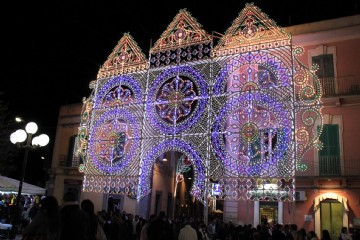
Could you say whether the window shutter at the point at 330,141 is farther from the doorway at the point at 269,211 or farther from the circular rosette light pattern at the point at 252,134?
the circular rosette light pattern at the point at 252,134

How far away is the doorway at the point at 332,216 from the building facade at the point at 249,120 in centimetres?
3

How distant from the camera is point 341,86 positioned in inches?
513

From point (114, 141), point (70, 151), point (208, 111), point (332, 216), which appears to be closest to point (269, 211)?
point (332, 216)

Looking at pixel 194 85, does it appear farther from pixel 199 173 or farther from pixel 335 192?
pixel 335 192

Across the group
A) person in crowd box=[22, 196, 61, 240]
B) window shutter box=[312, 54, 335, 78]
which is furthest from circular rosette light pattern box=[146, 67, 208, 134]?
person in crowd box=[22, 196, 61, 240]

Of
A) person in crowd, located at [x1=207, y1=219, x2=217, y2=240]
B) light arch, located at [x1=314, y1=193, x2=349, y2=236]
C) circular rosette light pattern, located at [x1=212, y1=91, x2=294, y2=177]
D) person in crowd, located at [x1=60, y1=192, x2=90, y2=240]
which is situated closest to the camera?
person in crowd, located at [x1=60, y1=192, x2=90, y2=240]

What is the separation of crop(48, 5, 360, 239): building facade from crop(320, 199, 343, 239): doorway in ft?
0.10

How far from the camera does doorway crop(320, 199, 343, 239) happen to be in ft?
39.8

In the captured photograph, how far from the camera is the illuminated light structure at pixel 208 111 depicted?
10.7 m

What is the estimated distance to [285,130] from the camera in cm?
1053

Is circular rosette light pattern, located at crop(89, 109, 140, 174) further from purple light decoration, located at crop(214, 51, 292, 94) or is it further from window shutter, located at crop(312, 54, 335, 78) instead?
window shutter, located at crop(312, 54, 335, 78)

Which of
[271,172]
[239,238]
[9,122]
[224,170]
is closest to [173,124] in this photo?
[224,170]

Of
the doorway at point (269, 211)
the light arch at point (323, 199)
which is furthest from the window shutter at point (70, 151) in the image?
the light arch at point (323, 199)

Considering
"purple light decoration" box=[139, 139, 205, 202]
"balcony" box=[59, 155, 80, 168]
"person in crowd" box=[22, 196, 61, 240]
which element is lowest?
"person in crowd" box=[22, 196, 61, 240]
